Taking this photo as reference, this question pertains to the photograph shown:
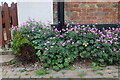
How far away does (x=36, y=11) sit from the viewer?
4.33 m

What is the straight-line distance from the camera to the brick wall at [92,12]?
501cm

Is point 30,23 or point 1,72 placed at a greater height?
point 30,23

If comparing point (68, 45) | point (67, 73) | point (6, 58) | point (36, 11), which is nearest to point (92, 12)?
point (36, 11)

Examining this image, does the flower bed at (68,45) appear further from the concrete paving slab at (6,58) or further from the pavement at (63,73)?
the concrete paving slab at (6,58)

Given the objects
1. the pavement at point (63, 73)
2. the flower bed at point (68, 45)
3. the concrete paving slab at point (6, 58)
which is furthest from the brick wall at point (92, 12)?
the pavement at point (63, 73)

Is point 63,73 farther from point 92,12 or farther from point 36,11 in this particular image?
point 92,12

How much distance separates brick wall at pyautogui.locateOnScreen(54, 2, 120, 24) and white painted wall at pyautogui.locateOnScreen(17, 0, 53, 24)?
2.58 feet

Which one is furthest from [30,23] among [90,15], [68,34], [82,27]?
[90,15]

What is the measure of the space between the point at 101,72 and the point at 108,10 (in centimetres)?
267

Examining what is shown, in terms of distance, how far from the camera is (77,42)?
3.57 m

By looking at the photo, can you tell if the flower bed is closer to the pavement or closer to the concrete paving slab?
the pavement

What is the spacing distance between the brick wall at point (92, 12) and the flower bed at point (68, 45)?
120 centimetres

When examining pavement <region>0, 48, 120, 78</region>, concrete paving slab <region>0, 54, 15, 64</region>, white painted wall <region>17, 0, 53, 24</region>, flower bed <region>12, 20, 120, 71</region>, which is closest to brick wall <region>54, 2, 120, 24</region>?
white painted wall <region>17, 0, 53, 24</region>

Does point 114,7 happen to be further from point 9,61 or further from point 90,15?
point 9,61
